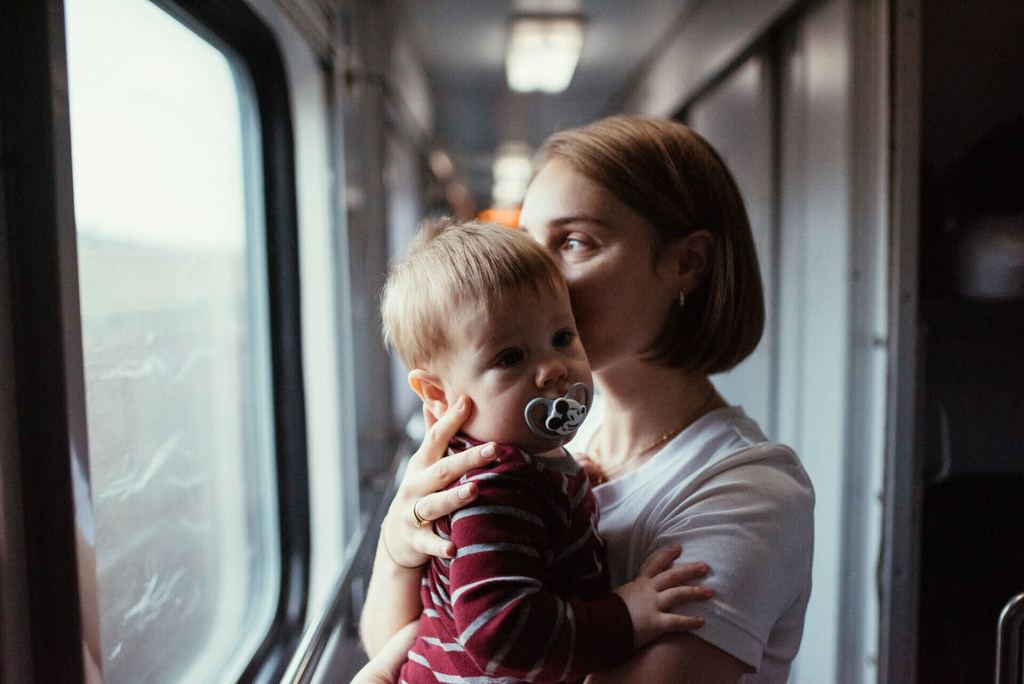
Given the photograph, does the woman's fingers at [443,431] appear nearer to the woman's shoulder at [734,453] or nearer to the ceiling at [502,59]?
the woman's shoulder at [734,453]

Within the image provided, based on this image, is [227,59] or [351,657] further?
A: [227,59]

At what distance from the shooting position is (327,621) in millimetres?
1591

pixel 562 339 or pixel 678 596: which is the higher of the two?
pixel 562 339

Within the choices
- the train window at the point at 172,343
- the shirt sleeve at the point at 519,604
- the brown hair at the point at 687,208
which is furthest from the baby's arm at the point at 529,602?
the train window at the point at 172,343

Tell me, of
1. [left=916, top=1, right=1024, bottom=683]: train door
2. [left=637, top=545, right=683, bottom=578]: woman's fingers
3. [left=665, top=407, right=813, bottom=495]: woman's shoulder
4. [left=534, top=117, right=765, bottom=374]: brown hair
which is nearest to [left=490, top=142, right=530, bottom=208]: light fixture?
[left=916, top=1, right=1024, bottom=683]: train door

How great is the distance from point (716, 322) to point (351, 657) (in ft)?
3.59

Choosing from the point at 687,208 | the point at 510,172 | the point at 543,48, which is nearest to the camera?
the point at 687,208

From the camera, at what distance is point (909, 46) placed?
1.55m

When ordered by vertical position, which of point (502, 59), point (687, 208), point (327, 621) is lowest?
point (327, 621)

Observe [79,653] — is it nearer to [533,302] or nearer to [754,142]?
[533,302]

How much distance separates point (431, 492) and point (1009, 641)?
→ 97 cm

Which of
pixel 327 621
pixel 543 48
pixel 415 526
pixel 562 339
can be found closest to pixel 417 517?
pixel 415 526

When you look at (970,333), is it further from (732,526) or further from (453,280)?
(453,280)

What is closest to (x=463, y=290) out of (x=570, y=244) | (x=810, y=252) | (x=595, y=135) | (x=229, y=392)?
(x=570, y=244)
